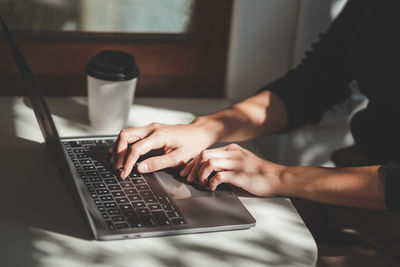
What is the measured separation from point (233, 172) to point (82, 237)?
12.3 inches

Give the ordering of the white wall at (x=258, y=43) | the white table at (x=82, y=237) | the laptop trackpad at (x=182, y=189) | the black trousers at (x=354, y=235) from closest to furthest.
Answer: the white table at (x=82, y=237), the laptop trackpad at (x=182, y=189), the black trousers at (x=354, y=235), the white wall at (x=258, y=43)

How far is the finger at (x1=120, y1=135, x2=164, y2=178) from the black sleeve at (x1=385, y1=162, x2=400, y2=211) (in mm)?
435

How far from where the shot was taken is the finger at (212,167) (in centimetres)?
105

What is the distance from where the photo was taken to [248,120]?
129 cm

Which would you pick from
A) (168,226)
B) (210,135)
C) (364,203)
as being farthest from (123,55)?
(364,203)

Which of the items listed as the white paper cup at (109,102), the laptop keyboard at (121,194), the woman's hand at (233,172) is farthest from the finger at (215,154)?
the white paper cup at (109,102)

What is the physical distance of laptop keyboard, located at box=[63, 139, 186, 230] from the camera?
94 cm

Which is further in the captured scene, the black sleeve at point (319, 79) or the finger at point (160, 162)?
the black sleeve at point (319, 79)

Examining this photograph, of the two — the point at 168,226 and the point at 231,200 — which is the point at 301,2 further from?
the point at 168,226

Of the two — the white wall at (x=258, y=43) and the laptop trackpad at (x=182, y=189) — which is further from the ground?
the white wall at (x=258, y=43)

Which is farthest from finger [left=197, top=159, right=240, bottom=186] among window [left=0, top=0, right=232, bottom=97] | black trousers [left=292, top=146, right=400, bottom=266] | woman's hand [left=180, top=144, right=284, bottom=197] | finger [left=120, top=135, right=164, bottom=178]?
window [left=0, top=0, right=232, bottom=97]

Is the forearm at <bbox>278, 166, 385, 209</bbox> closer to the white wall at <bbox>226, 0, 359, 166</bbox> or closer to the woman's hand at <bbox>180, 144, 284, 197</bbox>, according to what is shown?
the woman's hand at <bbox>180, 144, 284, 197</bbox>

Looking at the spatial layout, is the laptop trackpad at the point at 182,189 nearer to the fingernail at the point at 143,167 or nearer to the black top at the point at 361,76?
the fingernail at the point at 143,167

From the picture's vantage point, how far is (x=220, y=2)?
151cm
